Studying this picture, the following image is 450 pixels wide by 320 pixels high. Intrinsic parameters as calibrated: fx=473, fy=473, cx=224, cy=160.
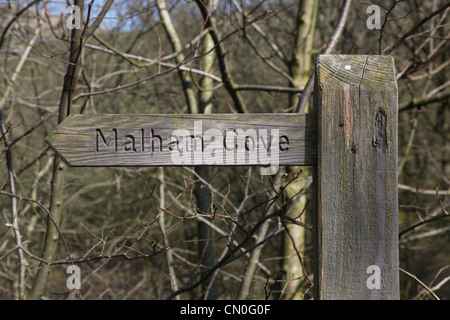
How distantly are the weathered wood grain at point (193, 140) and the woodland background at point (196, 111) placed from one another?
1.02 m

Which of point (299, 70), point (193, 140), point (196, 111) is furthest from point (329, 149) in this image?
point (196, 111)

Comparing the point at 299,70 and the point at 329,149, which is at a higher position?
the point at 299,70

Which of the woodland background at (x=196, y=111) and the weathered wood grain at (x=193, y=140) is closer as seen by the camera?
the weathered wood grain at (x=193, y=140)

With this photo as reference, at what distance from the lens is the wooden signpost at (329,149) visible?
4.56ft

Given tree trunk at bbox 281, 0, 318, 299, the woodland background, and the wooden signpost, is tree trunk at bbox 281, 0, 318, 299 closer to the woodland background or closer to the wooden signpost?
the woodland background

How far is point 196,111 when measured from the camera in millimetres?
4199

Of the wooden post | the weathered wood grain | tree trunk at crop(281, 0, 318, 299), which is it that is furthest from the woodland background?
the wooden post

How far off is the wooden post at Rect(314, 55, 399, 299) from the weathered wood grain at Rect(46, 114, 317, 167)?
0.26ft

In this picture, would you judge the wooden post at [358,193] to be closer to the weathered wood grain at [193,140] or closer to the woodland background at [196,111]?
the weathered wood grain at [193,140]

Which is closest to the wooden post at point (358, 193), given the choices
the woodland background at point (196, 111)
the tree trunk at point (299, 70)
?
the woodland background at point (196, 111)

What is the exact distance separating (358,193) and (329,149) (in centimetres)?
16

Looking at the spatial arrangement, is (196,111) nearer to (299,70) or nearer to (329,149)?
(299,70)

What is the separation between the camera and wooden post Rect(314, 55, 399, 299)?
1.39 metres
